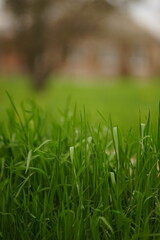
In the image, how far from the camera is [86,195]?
87.9 inches

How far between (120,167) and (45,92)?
15237 mm

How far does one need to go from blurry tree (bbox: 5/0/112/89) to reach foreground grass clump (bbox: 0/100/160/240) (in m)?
14.5

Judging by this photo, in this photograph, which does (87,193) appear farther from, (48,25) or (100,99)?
(48,25)

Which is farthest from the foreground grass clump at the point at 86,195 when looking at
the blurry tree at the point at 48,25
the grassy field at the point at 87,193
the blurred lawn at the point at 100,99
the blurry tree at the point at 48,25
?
the blurry tree at the point at 48,25

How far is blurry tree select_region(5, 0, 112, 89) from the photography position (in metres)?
16.4

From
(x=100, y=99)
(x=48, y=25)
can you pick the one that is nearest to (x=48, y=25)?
(x=48, y=25)

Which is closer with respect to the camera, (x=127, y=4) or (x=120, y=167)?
(x=120, y=167)

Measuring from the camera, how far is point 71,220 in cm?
209

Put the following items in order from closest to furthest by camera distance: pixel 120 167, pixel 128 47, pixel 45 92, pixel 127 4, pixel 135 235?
pixel 135 235, pixel 120 167, pixel 127 4, pixel 45 92, pixel 128 47

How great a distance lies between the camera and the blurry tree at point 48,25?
16.4m

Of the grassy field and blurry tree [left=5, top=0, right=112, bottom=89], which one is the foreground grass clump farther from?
blurry tree [left=5, top=0, right=112, bottom=89]

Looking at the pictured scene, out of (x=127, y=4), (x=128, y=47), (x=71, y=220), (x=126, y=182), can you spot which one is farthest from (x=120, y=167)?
(x=128, y=47)

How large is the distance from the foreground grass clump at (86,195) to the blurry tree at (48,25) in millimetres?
14461

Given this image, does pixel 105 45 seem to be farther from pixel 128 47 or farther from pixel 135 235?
pixel 135 235
